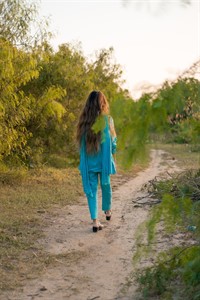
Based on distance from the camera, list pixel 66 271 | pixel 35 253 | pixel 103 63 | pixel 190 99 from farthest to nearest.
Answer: pixel 103 63 < pixel 35 253 < pixel 66 271 < pixel 190 99

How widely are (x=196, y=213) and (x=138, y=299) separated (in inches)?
35.7

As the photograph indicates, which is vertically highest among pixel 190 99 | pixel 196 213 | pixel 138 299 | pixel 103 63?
pixel 103 63

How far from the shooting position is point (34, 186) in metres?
10.2

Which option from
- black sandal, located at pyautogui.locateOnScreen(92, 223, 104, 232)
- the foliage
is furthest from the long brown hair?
the foliage

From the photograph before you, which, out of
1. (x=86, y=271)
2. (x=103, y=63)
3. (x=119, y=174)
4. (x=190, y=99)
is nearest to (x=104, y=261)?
(x=86, y=271)

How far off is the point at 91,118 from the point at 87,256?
185cm

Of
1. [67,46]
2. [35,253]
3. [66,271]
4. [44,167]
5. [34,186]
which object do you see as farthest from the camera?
[67,46]

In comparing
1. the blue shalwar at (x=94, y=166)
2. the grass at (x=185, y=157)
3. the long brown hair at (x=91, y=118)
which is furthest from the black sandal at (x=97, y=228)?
the grass at (x=185, y=157)

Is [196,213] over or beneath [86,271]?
over

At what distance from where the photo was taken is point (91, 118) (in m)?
6.38

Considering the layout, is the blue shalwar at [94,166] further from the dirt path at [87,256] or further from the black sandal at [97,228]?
the dirt path at [87,256]

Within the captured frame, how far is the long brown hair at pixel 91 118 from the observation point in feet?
20.9

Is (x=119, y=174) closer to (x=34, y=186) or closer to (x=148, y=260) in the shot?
(x=34, y=186)

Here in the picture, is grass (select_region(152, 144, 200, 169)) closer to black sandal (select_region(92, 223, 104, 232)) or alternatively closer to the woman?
the woman
